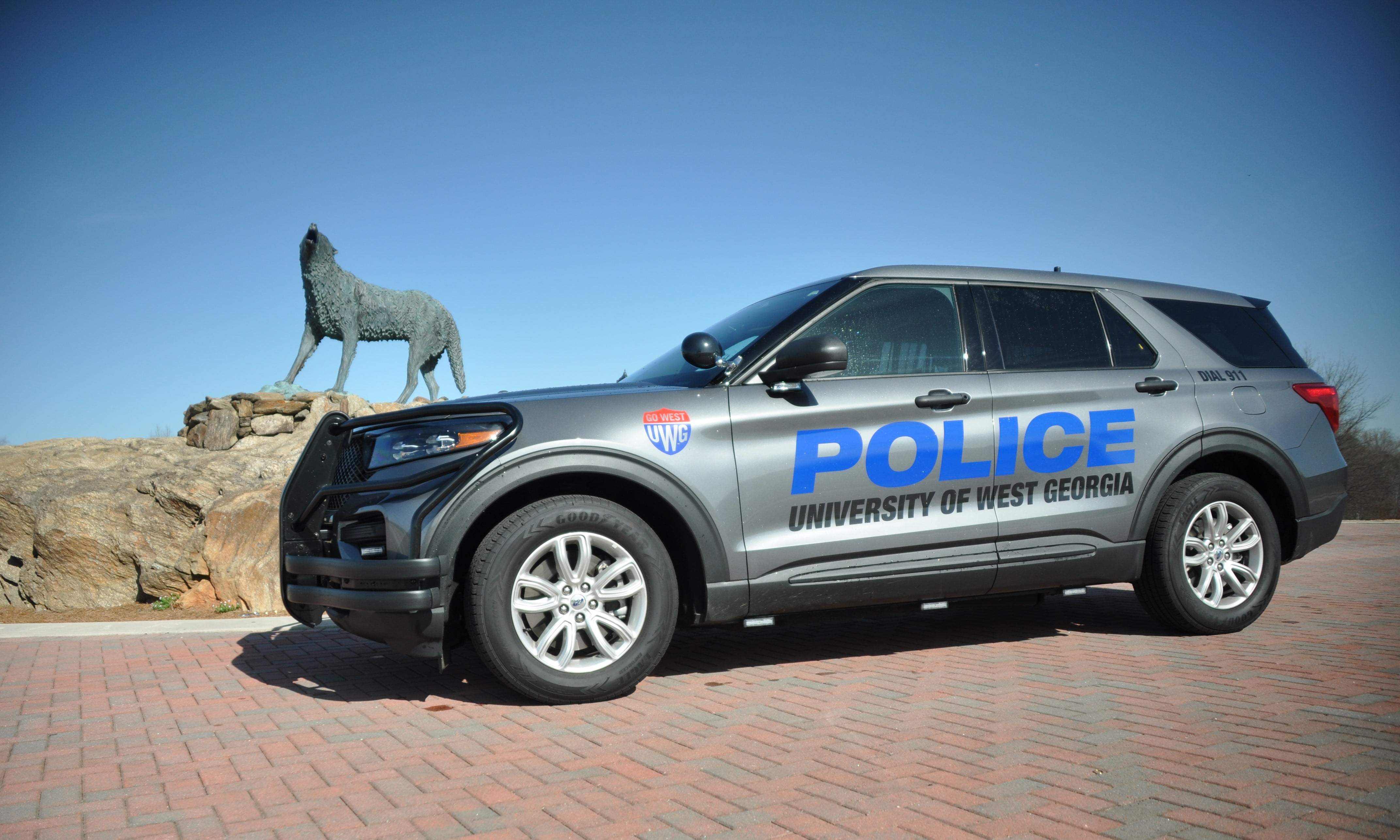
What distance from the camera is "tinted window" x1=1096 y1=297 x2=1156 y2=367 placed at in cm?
495

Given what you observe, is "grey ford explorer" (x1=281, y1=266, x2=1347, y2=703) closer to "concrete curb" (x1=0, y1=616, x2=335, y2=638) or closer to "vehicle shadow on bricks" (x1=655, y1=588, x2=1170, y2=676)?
"vehicle shadow on bricks" (x1=655, y1=588, x2=1170, y2=676)

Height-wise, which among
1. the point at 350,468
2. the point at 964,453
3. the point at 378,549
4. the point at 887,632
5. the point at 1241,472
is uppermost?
the point at 350,468

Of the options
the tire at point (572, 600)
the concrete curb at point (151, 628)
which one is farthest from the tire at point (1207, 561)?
the concrete curb at point (151, 628)

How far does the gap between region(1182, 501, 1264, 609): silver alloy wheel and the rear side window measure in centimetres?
90

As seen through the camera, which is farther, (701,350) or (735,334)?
(735,334)

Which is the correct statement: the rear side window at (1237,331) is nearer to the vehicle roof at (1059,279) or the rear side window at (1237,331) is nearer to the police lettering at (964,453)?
the vehicle roof at (1059,279)

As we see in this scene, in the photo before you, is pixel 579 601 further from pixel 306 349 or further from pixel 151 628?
pixel 306 349

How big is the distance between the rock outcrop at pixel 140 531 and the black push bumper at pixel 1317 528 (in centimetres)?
695

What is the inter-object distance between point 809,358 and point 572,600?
4.79 feet

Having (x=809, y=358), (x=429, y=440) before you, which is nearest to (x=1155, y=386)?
(x=809, y=358)

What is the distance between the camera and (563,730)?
137 inches

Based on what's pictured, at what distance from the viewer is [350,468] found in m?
4.19

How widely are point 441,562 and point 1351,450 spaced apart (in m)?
41.9

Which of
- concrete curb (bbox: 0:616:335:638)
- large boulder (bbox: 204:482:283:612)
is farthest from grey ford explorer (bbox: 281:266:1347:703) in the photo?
large boulder (bbox: 204:482:283:612)
